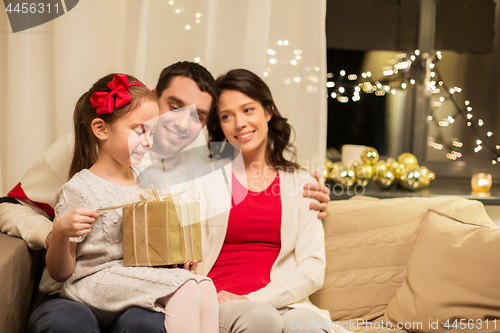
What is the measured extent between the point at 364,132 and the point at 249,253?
154cm

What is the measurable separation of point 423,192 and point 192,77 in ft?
4.75

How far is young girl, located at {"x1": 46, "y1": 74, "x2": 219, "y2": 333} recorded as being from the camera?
911 millimetres

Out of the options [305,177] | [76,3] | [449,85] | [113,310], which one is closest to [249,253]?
[305,177]

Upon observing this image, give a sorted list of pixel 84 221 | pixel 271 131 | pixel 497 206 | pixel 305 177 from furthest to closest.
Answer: pixel 497 206, pixel 271 131, pixel 305 177, pixel 84 221

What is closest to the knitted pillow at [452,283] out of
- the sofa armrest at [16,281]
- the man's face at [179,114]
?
the man's face at [179,114]

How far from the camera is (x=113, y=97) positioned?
106 cm

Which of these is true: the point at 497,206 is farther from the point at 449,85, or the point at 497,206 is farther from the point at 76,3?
the point at 76,3

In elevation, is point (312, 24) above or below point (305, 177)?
above

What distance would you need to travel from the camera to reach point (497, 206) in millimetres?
1964

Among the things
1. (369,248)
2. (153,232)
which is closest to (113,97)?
(153,232)

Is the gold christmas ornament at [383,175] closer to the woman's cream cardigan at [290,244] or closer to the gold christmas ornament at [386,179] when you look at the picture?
the gold christmas ornament at [386,179]

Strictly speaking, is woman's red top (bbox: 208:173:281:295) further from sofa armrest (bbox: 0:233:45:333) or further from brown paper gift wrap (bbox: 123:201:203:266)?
sofa armrest (bbox: 0:233:45:333)

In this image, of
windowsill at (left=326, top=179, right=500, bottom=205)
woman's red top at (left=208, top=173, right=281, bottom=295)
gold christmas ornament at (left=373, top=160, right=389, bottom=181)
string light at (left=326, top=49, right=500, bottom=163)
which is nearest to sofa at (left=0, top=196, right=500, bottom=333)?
woman's red top at (left=208, top=173, right=281, bottom=295)

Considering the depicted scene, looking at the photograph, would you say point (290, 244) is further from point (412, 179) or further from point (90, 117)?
point (412, 179)
